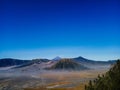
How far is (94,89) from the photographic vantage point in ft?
185

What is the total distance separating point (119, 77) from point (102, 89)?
24.3 feet

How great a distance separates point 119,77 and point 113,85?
1.91 m

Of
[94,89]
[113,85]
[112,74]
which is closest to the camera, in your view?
[113,85]

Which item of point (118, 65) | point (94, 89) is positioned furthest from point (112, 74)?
point (94, 89)

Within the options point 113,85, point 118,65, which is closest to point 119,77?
point 113,85

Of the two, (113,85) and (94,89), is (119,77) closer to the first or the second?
(113,85)

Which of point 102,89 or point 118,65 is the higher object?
point 118,65

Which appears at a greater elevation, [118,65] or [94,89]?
[118,65]

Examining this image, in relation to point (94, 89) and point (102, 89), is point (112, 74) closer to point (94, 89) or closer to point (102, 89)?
point (102, 89)

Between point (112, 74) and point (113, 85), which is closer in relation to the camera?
point (113, 85)

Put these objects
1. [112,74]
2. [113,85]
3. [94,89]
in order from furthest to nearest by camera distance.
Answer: [94,89] → [112,74] → [113,85]

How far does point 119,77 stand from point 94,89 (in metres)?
12.8

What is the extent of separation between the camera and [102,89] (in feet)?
167

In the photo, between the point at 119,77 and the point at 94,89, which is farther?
the point at 94,89
